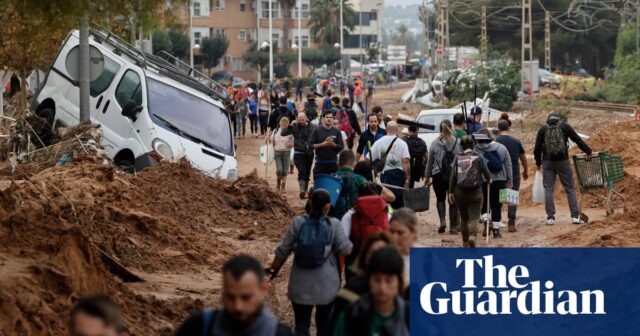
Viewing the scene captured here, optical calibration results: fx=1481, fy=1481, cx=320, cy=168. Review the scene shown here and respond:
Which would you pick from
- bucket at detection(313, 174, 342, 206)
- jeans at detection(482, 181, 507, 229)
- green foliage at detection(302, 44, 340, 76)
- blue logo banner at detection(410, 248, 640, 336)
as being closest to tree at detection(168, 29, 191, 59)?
green foliage at detection(302, 44, 340, 76)

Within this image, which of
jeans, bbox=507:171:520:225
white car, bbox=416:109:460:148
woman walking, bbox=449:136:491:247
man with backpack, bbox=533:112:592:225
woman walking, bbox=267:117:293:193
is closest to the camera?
woman walking, bbox=449:136:491:247

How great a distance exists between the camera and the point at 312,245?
10.9 metres

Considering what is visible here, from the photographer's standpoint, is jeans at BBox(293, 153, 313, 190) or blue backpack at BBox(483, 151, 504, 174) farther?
jeans at BBox(293, 153, 313, 190)

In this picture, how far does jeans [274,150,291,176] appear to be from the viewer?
85.2 feet

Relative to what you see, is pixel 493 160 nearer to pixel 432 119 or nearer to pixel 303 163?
pixel 303 163

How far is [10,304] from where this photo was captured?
432 inches

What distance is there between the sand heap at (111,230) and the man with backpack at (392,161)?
6.84 ft

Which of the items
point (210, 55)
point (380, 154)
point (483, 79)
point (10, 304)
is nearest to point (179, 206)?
point (380, 154)

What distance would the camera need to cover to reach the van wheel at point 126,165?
2327cm

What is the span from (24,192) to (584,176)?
9146 mm

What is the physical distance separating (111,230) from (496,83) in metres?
43.1

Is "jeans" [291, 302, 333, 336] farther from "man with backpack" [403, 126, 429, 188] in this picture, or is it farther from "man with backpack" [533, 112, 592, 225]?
"man with backpack" [403, 126, 429, 188]

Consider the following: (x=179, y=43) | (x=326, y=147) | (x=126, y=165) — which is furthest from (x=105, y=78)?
(x=179, y=43)

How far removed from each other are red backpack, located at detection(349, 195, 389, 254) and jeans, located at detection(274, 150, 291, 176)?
14.2m
